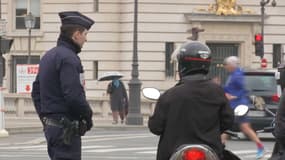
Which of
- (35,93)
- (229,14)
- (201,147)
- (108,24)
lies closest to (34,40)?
(108,24)

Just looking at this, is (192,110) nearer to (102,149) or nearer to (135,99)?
(102,149)

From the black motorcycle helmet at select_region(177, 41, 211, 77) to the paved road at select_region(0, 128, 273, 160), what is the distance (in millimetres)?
12158

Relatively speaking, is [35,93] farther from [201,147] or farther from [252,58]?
[252,58]

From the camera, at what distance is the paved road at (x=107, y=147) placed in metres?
19.4

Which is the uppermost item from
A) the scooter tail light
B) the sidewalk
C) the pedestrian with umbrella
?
the scooter tail light

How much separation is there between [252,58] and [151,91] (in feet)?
121

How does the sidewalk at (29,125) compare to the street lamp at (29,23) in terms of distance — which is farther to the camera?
the street lamp at (29,23)

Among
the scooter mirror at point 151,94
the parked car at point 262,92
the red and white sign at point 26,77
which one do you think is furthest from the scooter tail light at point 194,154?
the red and white sign at point 26,77

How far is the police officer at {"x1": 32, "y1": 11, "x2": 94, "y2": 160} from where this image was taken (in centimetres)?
835

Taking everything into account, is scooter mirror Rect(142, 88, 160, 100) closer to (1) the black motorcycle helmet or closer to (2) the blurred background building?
(1) the black motorcycle helmet

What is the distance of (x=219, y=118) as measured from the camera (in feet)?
22.0

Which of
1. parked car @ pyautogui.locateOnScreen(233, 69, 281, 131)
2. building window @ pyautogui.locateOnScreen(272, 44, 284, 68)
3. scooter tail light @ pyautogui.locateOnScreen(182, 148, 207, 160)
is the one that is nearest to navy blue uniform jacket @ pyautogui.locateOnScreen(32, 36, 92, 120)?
scooter tail light @ pyautogui.locateOnScreen(182, 148, 207, 160)

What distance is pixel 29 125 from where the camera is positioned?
100ft

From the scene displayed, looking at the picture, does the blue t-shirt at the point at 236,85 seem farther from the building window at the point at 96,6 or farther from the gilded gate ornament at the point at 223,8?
the building window at the point at 96,6
